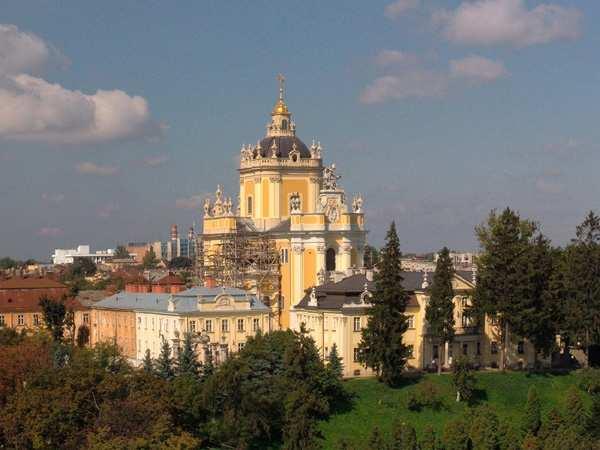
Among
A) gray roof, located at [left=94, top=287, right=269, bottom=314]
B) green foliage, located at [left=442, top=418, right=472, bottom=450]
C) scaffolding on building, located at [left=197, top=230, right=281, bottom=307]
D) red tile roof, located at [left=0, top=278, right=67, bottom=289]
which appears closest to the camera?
green foliage, located at [left=442, top=418, right=472, bottom=450]

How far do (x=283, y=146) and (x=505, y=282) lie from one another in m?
23.5

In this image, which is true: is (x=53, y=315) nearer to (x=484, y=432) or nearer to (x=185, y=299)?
(x=185, y=299)

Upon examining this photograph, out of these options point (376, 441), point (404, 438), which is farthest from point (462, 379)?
point (376, 441)

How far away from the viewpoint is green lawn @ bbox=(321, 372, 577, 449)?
64.4 meters

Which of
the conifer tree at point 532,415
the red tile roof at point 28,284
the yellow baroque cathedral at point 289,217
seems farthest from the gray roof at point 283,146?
the conifer tree at point 532,415

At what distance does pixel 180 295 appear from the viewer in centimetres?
7888

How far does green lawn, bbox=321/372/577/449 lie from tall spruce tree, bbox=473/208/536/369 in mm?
3090

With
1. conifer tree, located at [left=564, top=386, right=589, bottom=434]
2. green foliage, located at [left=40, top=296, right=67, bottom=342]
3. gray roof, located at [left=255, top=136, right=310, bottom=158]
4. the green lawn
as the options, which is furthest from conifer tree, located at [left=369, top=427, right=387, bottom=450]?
gray roof, located at [left=255, top=136, right=310, bottom=158]

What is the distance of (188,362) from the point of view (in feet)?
216

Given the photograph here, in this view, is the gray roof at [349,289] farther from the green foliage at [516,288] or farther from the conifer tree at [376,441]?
the conifer tree at [376,441]

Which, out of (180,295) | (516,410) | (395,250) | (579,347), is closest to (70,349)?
(180,295)

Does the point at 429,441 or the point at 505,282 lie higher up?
the point at 505,282

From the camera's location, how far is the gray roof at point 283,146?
3558 inches

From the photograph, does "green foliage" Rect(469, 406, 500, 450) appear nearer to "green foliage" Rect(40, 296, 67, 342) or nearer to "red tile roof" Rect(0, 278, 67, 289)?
"green foliage" Rect(40, 296, 67, 342)
